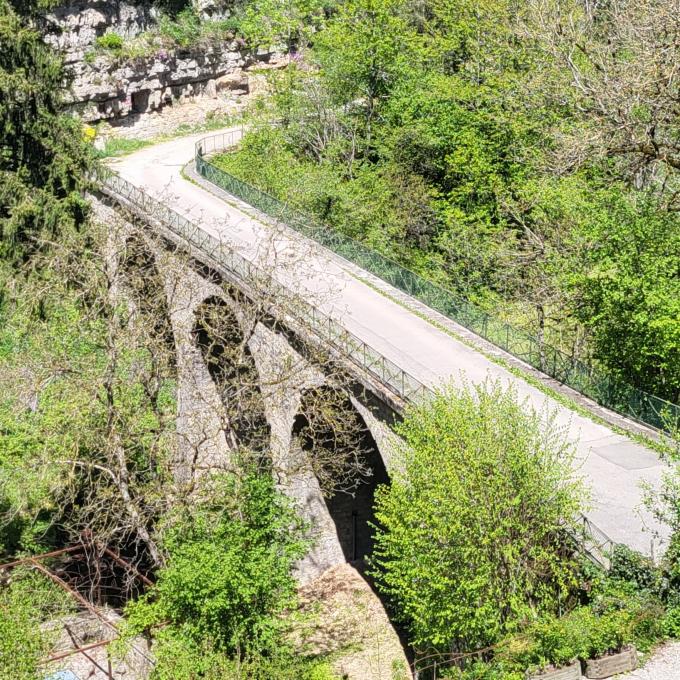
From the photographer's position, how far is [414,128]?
38.8m

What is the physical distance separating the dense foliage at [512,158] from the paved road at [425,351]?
3059 mm

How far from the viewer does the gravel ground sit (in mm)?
14141

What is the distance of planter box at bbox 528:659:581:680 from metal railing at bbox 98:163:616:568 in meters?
1.83

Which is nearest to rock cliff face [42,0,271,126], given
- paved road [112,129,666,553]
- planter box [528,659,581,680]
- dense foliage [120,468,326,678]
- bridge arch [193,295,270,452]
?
paved road [112,129,666,553]

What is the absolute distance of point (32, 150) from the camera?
3114 centimetres

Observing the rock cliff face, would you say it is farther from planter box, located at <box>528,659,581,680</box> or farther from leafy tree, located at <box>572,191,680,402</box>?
planter box, located at <box>528,659,581,680</box>

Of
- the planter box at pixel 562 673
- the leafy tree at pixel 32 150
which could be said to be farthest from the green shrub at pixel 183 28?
the planter box at pixel 562 673

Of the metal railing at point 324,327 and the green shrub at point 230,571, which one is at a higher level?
the metal railing at point 324,327

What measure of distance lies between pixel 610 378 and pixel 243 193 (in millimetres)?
18131

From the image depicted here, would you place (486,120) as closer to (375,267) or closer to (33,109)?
(375,267)

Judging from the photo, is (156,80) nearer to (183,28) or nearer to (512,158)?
(183,28)

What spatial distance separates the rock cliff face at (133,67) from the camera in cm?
4838

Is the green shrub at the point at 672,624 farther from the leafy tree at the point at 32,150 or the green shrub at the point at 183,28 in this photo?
the green shrub at the point at 183,28

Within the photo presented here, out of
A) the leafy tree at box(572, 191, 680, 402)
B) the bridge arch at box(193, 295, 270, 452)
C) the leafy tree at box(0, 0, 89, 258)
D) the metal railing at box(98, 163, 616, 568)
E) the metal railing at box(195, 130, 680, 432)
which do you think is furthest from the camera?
the leafy tree at box(0, 0, 89, 258)
